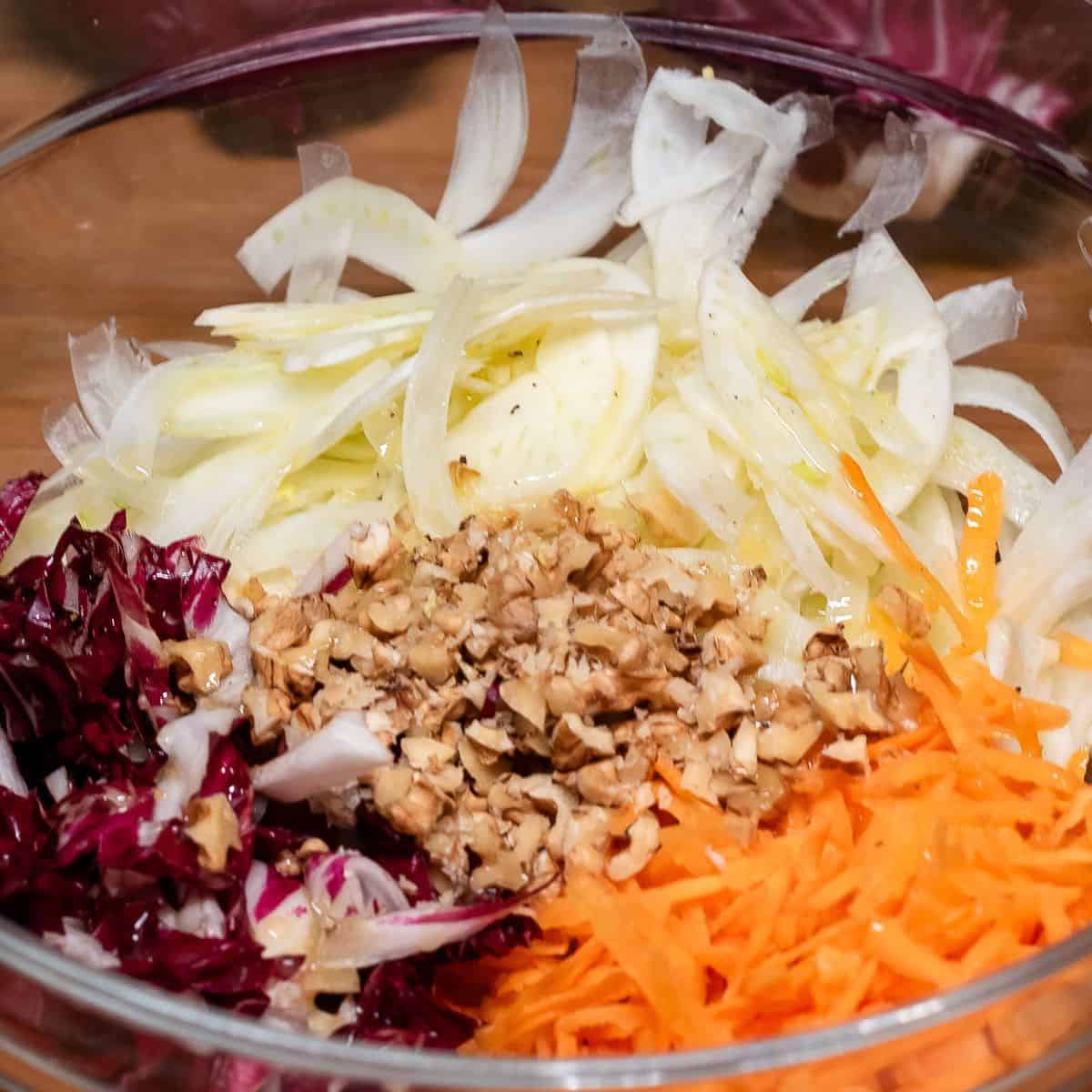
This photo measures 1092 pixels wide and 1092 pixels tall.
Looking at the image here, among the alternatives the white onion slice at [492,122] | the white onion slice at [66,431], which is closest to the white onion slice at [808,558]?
the white onion slice at [492,122]

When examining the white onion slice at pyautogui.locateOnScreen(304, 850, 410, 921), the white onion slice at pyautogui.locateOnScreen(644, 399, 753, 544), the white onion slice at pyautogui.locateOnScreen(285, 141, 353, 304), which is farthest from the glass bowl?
the white onion slice at pyautogui.locateOnScreen(304, 850, 410, 921)

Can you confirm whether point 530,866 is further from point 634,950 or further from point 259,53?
point 259,53

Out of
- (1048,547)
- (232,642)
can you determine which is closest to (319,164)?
(232,642)

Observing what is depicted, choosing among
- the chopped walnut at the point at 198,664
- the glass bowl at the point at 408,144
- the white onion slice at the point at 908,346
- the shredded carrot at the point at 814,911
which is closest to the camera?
the shredded carrot at the point at 814,911

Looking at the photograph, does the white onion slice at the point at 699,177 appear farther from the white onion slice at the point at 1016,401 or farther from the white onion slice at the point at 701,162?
the white onion slice at the point at 1016,401

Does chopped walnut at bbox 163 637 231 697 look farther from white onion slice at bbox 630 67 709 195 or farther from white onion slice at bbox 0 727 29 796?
white onion slice at bbox 630 67 709 195

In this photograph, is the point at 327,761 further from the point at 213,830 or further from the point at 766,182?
the point at 766,182
